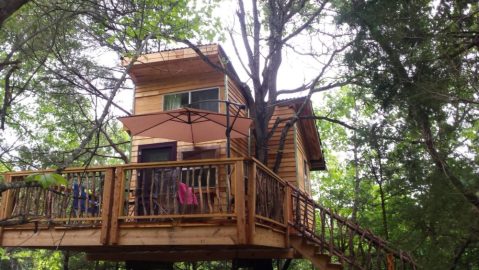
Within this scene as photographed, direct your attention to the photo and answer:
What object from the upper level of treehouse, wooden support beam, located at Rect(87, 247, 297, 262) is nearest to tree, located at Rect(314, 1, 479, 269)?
wooden support beam, located at Rect(87, 247, 297, 262)

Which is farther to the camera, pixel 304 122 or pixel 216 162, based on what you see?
pixel 304 122

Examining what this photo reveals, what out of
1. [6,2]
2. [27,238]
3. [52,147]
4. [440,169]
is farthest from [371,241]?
[52,147]

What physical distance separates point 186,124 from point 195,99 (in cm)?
243

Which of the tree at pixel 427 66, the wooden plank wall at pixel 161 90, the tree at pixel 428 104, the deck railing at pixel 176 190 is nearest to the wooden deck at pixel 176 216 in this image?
the deck railing at pixel 176 190

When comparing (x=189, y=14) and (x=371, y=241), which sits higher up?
(x=189, y=14)

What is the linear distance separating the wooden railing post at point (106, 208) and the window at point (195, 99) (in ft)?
14.0

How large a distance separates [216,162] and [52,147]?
545 inches

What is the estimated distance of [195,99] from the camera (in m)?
11.0

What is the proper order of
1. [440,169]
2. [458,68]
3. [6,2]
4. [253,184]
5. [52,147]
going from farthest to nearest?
1. [52,147]
2. [440,169]
3. [458,68]
4. [253,184]
5. [6,2]

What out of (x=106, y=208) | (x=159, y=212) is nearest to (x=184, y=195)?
(x=159, y=212)

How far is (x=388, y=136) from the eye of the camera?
9922 millimetres

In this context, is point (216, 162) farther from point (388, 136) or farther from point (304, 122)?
point (304, 122)

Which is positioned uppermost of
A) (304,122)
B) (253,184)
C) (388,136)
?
(304,122)

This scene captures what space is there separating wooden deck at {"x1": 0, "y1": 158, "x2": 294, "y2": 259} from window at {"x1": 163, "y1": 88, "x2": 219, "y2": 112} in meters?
3.62
